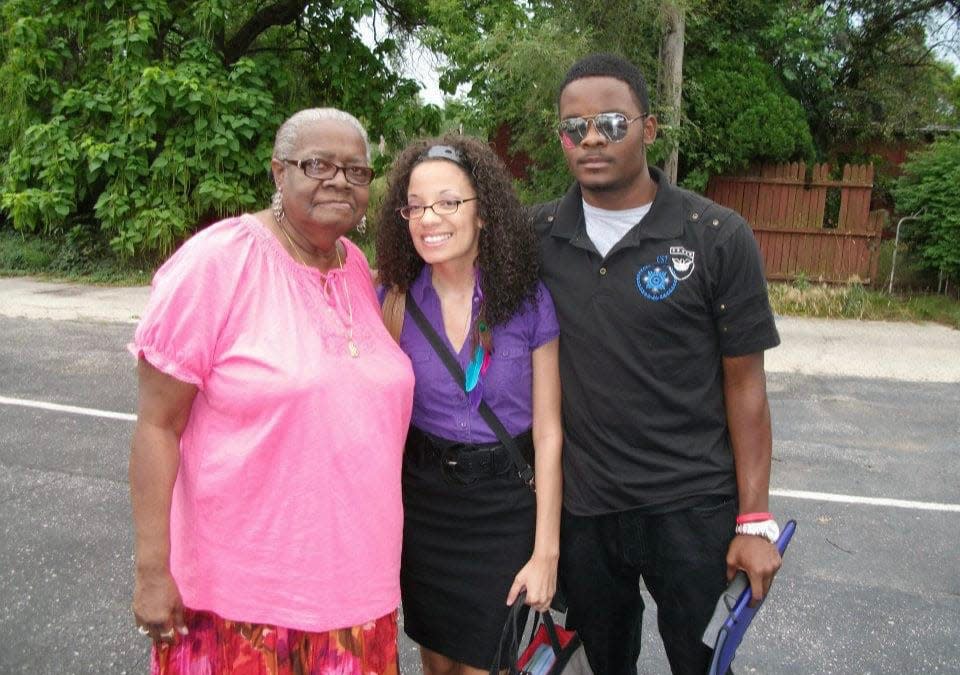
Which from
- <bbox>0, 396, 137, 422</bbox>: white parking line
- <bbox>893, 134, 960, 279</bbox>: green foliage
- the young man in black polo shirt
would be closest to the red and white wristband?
→ the young man in black polo shirt

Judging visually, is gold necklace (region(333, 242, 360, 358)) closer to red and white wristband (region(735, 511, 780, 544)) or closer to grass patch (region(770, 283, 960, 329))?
red and white wristband (region(735, 511, 780, 544))

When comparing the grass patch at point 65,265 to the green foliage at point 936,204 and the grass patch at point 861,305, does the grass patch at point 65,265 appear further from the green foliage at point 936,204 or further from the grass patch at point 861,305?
the green foliage at point 936,204

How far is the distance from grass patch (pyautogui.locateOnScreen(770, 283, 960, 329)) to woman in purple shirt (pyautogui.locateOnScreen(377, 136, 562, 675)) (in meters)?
8.51

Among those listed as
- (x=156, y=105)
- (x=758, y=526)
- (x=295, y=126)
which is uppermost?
(x=156, y=105)

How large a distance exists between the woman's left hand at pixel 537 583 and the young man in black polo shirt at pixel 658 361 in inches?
7.3

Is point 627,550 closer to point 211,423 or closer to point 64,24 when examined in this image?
point 211,423

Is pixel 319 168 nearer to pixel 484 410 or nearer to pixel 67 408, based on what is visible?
pixel 484 410

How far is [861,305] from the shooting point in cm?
1019

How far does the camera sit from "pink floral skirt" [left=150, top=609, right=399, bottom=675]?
1975 mm

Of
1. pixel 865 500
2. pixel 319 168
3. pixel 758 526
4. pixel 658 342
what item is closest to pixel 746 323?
pixel 658 342

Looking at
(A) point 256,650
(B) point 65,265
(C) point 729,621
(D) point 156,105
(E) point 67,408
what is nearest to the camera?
(A) point 256,650

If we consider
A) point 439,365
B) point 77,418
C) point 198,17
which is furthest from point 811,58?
point 439,365

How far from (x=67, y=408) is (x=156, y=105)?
Result: 263 inches

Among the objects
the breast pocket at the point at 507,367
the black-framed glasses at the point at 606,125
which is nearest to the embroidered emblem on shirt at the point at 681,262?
the black-framed glasses at the point at 606,125
